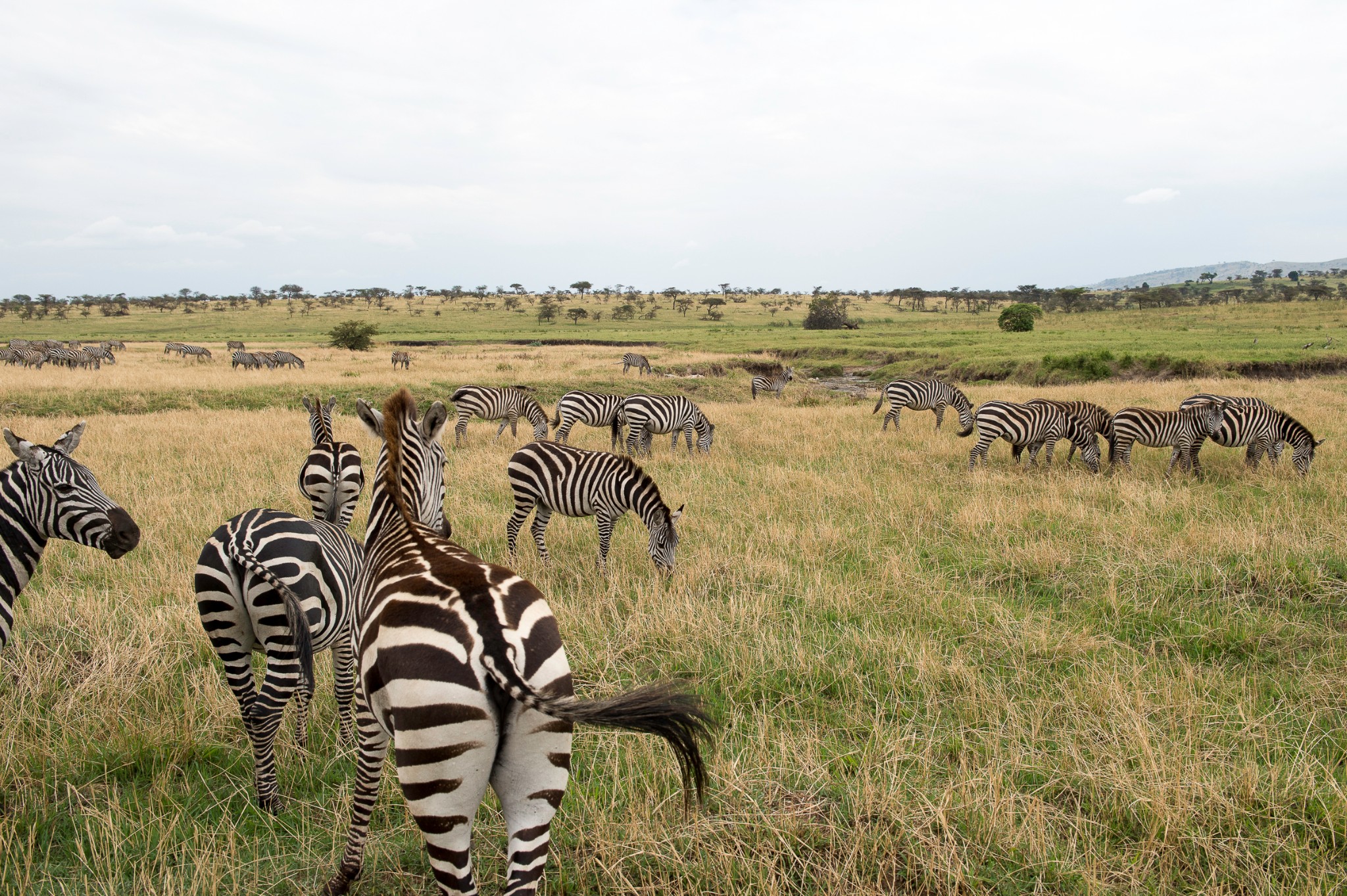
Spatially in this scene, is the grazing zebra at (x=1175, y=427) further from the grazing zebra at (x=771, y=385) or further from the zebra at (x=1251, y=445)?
the grazing zebra at (x=771, y=385)

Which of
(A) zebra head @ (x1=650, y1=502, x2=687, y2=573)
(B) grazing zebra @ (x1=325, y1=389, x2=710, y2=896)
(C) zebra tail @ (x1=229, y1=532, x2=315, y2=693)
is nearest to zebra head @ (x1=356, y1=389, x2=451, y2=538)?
(C) zebra tail @ (x1=229, y1=532, x2=315, y2=693)

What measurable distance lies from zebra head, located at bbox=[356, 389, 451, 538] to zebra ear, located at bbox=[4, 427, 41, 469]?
1.63 m

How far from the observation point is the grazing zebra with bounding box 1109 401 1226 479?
12.1 meters

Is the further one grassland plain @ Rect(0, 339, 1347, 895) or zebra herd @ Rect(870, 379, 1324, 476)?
zebra herd @ Rect(870, 379, 1324, 476)

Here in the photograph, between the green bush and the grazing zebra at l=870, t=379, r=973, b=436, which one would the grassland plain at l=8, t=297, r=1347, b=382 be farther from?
the grazing zebra at l=870, t=379, r=973, b=436

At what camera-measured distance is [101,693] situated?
4.76 meters

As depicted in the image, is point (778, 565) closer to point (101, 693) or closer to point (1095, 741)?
point (1095, 741)

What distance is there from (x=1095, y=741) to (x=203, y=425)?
18.1 meters

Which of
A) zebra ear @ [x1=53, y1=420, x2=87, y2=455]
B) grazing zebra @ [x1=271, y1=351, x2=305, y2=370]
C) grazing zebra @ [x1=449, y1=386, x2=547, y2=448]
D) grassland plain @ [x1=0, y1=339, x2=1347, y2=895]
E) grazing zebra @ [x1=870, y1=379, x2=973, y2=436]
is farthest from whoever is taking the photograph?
grazing zebra @ [x1=271, y1=351, x2=305, y2=370]

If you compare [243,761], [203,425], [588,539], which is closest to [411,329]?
[203,425]

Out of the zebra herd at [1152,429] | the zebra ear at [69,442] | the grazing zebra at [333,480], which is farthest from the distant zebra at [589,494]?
the zebra herd at [1152,429]

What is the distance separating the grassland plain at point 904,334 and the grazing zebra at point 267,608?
29230mm

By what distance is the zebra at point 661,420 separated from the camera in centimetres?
1531

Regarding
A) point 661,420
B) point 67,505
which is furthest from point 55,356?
point 67,505
